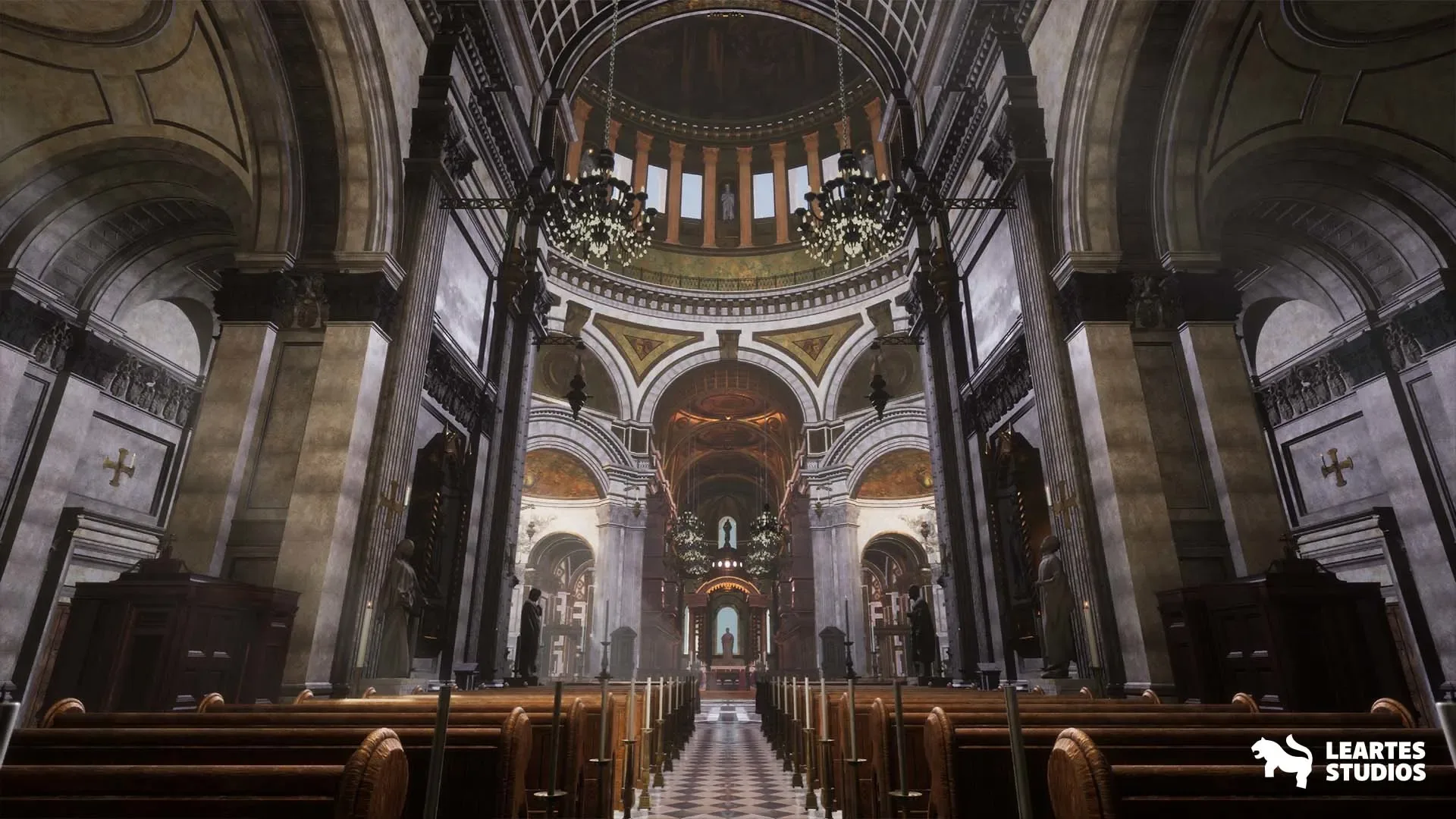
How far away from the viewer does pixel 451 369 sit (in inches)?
372

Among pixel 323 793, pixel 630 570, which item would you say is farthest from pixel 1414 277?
pixel 630 570

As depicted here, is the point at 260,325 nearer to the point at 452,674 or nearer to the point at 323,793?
the point at 452,674

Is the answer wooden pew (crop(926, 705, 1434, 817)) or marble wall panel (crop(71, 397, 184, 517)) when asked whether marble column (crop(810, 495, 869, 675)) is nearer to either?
marble wall panel (crop(71, 397, 184, 517))

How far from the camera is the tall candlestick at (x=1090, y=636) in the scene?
665cm

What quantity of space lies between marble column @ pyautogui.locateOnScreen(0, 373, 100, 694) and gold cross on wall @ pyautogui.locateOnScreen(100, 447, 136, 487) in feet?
1.64

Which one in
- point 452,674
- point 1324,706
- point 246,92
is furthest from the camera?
point 452,674

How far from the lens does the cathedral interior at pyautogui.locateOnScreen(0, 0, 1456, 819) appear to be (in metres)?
5.29

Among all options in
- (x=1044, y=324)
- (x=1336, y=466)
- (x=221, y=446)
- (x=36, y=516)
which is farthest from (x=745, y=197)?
(x=36, y=516)

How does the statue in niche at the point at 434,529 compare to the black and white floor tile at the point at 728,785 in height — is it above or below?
above

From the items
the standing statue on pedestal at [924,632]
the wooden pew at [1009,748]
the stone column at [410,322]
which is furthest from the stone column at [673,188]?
the wooden pew at [1009,748]

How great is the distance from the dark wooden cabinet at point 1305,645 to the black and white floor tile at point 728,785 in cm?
358

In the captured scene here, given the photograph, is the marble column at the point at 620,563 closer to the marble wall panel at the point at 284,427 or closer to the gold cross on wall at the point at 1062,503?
the marble wall panel at the point at 284,427

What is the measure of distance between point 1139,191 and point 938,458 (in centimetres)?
511

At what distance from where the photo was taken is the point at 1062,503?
24.1 feet
